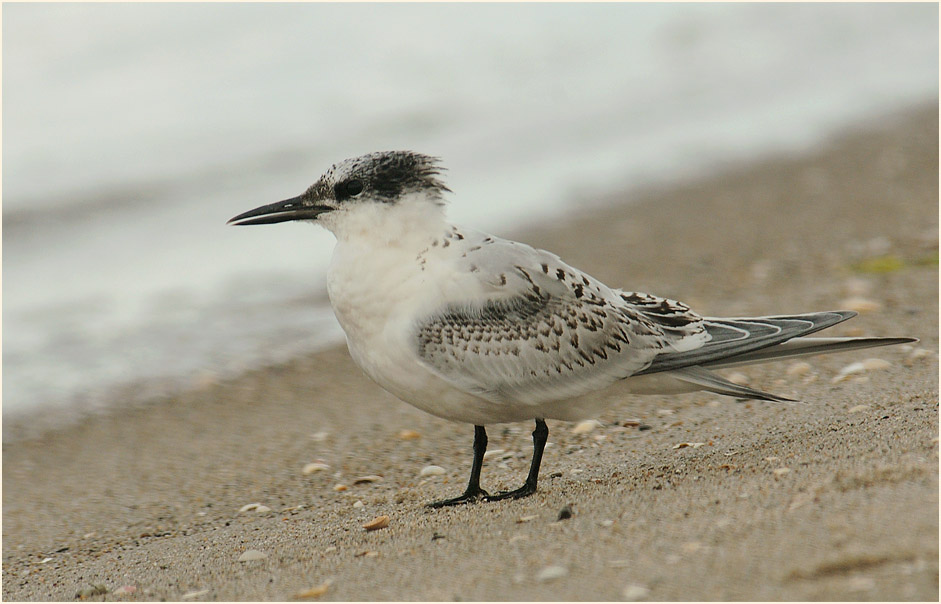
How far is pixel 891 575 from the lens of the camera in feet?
9.20

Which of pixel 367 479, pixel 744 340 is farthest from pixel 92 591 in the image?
pixel 744 340

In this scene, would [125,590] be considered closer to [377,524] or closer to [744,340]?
[377,524]

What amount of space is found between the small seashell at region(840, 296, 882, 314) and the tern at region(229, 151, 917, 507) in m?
1.89

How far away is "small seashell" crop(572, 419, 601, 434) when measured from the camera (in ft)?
17.5

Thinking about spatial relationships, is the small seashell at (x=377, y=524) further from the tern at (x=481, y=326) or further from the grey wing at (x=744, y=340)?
the grey wing at (x=744, y=340)

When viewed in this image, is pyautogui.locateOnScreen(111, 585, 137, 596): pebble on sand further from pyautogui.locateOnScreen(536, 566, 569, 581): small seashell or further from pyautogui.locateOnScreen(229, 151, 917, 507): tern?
pyautogui.locateOnScreen(536, 566, 569, 581): small seashell

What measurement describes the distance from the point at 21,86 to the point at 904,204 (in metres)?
10.2

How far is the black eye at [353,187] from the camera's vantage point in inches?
173

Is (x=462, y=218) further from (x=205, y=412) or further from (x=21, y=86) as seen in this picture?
(x=21, y=86)

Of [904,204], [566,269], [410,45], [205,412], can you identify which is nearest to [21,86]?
[410,45]

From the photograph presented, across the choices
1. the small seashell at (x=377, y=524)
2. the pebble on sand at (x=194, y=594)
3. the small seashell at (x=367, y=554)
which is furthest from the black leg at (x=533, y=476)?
the pebble on sand at (x=194, y=594)

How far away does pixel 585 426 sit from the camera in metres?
5.36

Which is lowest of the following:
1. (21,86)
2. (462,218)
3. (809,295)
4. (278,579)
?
(278,579)

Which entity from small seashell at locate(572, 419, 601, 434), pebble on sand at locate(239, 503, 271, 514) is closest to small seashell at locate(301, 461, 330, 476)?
pebble on sand at locate(239, 503, 271, 514)
